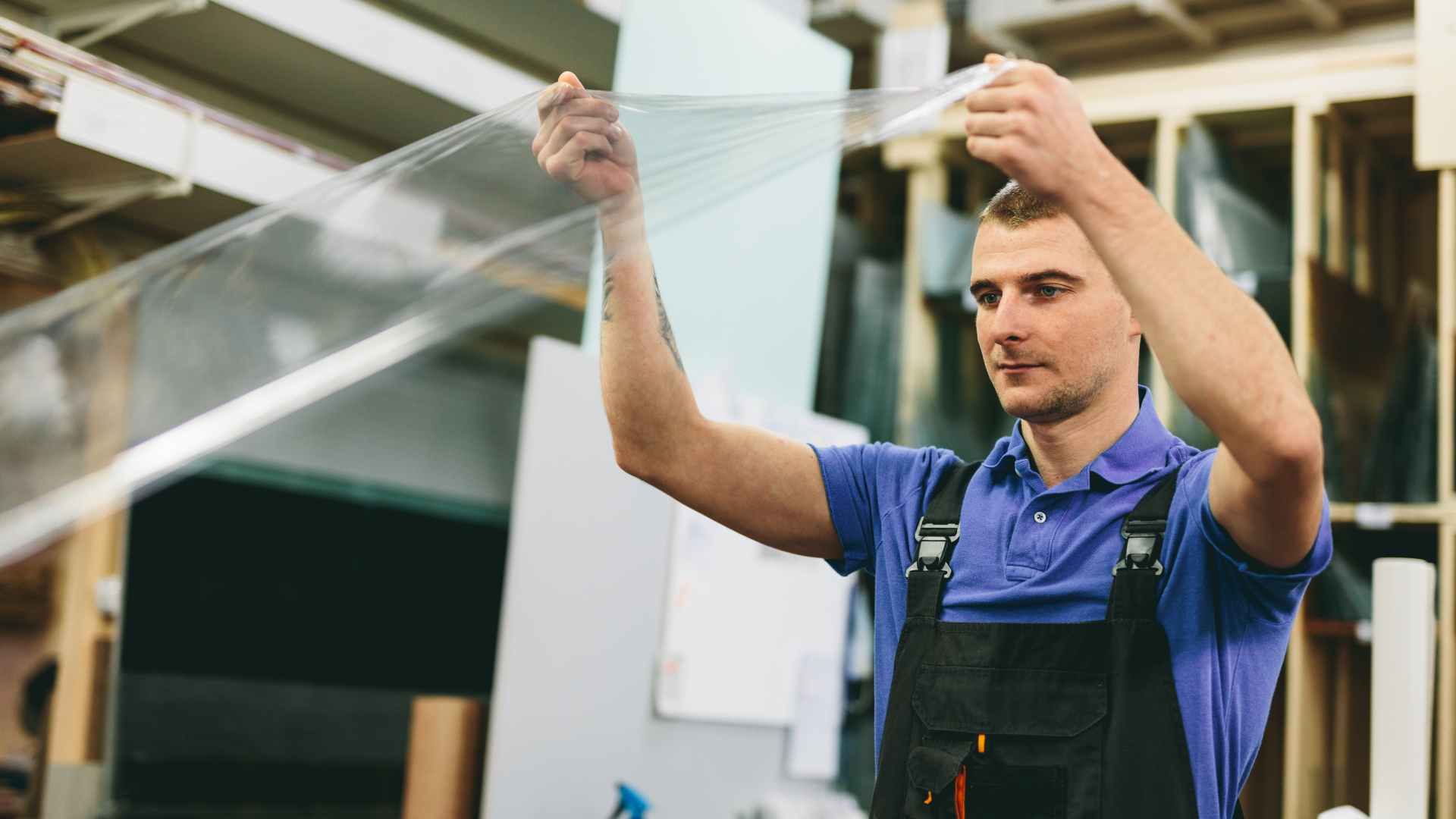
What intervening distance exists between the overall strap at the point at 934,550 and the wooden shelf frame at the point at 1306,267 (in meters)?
2.14

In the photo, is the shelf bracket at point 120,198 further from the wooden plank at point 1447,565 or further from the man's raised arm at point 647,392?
the wooden plank at point 1447,565

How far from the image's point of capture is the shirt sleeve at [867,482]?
4.58 feet

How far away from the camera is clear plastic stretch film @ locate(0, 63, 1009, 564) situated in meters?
1.49

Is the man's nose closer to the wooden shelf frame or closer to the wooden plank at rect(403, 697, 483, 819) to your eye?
the wooden plank at rect(403, 697, 483, 819)

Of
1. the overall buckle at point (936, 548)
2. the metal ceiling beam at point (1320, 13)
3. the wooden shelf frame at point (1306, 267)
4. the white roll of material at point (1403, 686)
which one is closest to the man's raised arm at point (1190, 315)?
the overall buckle at point (936, 548)

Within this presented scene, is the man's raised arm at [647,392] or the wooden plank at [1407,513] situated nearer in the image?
the man's raised arm at [647,392]

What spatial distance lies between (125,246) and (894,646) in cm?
221

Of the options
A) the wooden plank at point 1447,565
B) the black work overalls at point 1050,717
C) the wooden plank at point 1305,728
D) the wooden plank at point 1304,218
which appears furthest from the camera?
the wooden plank at point 1304,218

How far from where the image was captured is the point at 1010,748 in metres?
1.14

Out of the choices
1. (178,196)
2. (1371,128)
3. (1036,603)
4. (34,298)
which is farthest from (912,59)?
(1036,603)

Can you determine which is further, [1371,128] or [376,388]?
[376,388]

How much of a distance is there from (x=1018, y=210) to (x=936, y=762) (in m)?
0.60

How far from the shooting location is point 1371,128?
3.45m

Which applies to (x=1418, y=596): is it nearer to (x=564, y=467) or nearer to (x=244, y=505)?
(x=564, y=467)
